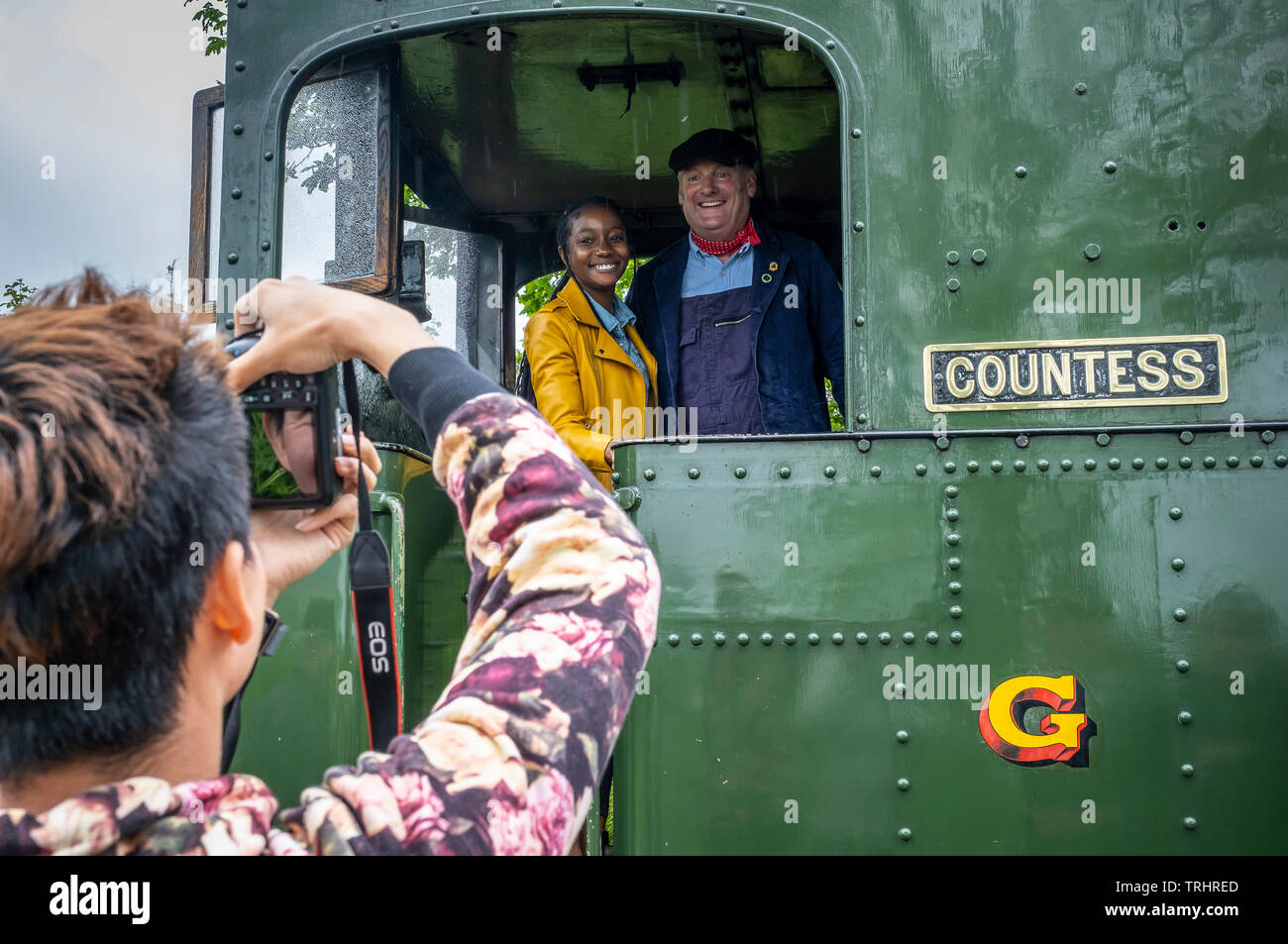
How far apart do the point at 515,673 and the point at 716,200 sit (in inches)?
98.8

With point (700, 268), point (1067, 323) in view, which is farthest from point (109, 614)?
point (700, 268)

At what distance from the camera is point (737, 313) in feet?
10.00

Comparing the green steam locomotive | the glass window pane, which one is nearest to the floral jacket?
the green steam locomotive

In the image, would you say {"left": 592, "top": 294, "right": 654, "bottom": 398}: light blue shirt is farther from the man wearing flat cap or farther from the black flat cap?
the black flat cap

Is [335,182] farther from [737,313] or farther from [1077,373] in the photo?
[1077,373]

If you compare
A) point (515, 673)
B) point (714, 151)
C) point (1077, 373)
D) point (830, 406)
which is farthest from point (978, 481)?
point (830, 406)

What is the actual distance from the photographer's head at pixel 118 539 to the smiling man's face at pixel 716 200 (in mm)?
2373

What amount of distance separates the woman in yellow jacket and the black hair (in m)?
2.11

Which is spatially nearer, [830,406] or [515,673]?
[515,673]

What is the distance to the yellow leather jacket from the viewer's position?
10.2 feet

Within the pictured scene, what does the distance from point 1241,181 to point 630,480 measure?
4.52 feet

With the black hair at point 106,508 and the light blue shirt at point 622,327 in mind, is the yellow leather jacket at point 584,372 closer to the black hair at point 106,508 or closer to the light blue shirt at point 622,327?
the light blue shirt at point 622,327

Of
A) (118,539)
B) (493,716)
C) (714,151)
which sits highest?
(714,151)

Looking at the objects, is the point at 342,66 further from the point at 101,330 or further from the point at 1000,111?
the point at 101,330
